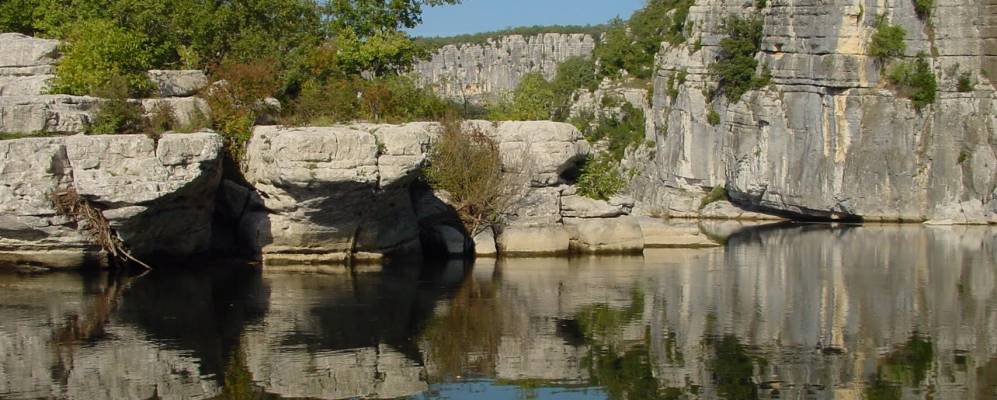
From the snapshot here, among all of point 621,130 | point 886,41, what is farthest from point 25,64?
point 621,130

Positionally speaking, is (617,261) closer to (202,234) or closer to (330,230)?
(330,230)

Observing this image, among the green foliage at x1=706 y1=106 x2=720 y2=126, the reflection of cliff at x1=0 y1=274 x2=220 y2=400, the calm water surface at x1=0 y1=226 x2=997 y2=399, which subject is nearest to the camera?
the reflection of cliff at x1=0 y1=274 x2=220 y2=400

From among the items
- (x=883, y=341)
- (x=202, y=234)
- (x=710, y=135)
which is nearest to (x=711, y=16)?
(x=710, y=135)

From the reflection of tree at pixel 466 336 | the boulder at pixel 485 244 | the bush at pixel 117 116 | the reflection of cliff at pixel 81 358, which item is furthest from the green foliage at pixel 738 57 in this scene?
the reflection of cliff at pixel 81 358

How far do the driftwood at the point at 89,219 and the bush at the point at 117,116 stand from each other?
190cm

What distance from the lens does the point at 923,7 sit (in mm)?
55156

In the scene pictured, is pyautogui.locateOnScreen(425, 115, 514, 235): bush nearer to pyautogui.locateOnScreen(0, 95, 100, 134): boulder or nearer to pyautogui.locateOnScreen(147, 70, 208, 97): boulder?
pyautogui.locateOnScreen(147, 70, 208, 97): boulder

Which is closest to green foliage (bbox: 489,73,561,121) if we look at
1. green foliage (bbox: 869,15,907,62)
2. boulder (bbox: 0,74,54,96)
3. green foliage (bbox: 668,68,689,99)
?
boulder (bbox: 0,74,54,96)

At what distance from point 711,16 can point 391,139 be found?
40400 mm

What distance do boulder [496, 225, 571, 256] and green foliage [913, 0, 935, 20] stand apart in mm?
29544

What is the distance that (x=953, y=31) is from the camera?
5500cm

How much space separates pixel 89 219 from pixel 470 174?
375 inches

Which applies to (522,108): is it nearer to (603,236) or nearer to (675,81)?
(603,236)

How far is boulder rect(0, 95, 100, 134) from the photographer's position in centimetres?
2719
